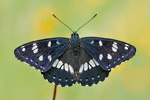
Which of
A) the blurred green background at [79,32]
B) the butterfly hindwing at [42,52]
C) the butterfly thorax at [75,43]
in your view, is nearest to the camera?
the butterfly hindwing at [42,52]

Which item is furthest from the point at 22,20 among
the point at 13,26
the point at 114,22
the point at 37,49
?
the point at 37,49

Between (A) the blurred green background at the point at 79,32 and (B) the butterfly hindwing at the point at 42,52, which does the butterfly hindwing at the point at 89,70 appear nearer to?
(B) the butterfly hindwing at the point at 42,52

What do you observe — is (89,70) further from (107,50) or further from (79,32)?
(79,32)

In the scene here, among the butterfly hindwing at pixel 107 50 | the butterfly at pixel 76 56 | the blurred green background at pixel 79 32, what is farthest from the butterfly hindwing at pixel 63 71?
the blurred green background at pixel 79 32

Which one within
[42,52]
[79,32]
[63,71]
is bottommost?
[63,71]

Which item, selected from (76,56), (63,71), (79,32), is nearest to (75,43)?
(76,56)

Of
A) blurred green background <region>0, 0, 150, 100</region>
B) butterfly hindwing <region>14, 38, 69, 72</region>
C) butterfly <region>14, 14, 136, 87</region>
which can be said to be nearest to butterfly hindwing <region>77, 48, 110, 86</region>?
butterfly <region>14, 14, 136, 87</region>

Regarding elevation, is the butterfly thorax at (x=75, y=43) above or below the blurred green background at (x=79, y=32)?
below
